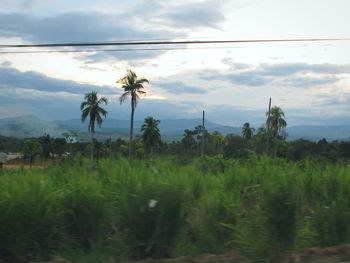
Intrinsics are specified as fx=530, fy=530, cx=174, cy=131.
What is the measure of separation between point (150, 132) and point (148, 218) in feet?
246

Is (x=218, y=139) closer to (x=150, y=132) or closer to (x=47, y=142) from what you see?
(x=150, y=132)

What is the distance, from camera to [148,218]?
697 centimetres

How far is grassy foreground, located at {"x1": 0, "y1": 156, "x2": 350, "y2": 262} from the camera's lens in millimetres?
6855

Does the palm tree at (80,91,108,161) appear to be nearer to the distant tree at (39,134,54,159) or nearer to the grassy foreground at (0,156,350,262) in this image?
the distant tree at (39,134,54,159)

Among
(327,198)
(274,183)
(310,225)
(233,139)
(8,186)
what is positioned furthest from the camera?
(233,139)

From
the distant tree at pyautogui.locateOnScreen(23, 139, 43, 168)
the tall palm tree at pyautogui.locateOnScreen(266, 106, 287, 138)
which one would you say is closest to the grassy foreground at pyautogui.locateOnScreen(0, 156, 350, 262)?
the tall palm tree at pyautogui.locateOnScreen(266, 106, 287, 138)

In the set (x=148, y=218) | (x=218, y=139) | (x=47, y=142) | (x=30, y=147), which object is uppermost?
(x=218, y=139)

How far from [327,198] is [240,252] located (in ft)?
8.55

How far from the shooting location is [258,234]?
24.3 feet

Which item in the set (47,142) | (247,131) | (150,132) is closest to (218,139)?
(247,131)

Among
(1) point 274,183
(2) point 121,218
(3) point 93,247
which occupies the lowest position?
(3) point 93,247

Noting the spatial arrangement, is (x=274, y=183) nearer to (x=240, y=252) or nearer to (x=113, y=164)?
(x=240, y=252)

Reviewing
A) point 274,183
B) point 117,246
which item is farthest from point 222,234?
point 117,246

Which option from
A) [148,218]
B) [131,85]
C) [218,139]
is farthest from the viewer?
[218,139]
